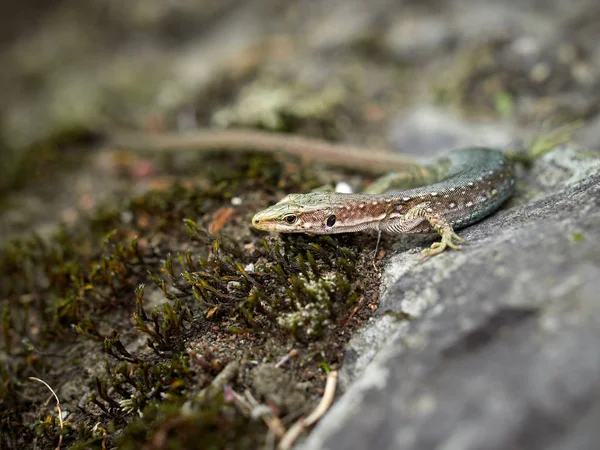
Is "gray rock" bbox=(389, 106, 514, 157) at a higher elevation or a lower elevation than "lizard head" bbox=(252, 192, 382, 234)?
higher

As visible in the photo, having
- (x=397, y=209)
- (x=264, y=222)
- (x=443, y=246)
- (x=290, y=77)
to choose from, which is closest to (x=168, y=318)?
(x=264, y=222)

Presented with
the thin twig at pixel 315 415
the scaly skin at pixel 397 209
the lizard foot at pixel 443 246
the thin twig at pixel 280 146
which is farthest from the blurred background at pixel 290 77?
the thin twig at pixel 315 415

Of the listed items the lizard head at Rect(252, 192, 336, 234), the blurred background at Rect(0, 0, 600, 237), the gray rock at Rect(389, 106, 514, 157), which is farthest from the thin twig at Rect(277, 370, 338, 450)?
the gray rock at Rect(389, 106, 514, 157)

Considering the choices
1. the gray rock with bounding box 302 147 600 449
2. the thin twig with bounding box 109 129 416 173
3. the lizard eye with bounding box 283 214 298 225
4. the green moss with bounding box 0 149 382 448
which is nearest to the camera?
the gray rock with bounding box 302 147 600 449

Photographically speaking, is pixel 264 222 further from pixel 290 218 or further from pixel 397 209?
pixel 397 209

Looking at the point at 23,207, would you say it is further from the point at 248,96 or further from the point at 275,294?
the point at 275,294

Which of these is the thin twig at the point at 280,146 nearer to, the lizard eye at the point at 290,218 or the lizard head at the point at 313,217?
the lizard head at the point at 313,217

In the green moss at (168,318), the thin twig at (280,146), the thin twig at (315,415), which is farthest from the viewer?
the thin twig at (280,146)

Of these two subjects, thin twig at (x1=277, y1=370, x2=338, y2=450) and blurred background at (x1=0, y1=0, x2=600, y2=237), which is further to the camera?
blurred background at (x1=0, y1=0, x2=600, y2=237)

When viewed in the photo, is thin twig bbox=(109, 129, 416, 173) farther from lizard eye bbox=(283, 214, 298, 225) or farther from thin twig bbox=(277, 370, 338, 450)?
thin twig bbox=(277, 370, 338, 450)
